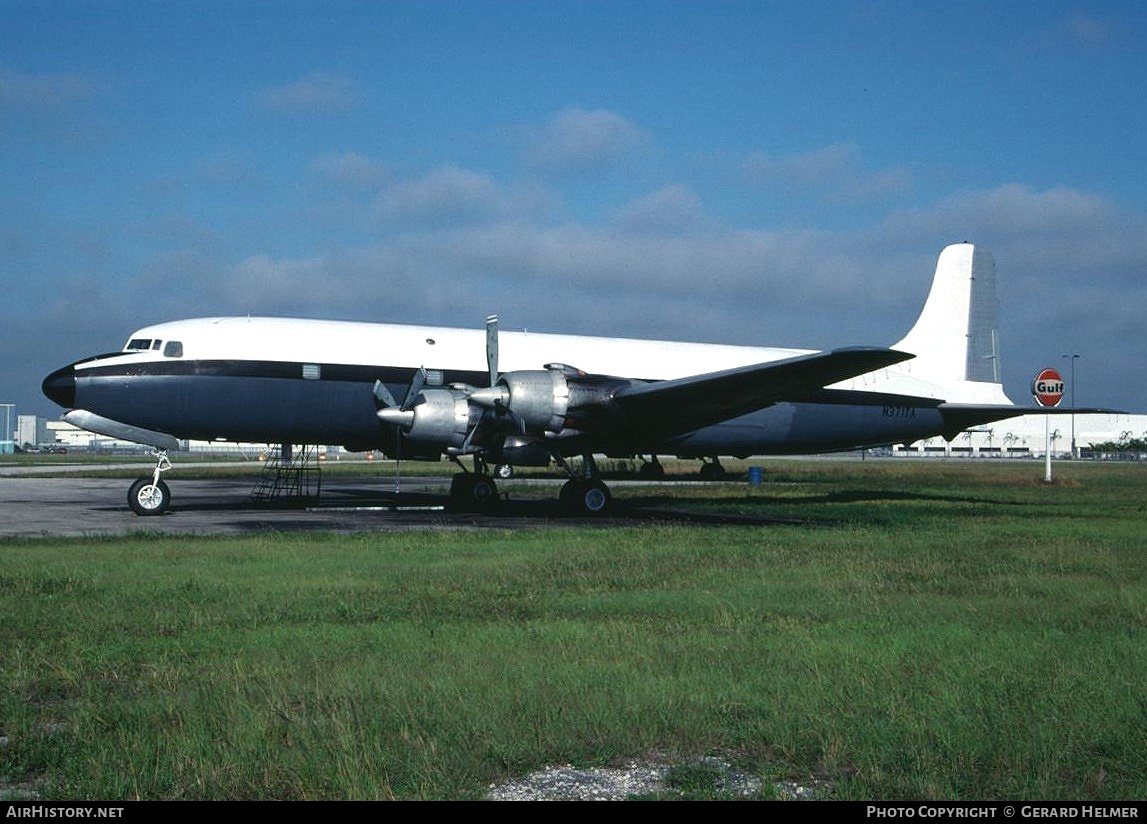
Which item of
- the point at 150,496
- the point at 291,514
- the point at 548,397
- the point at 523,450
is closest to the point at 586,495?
the point at 523,450

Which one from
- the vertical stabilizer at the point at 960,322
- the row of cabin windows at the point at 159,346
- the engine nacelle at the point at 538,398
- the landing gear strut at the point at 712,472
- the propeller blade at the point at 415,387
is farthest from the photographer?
the landing gear strut at the point at 712,472

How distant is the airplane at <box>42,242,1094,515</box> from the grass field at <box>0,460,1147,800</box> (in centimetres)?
→ 727

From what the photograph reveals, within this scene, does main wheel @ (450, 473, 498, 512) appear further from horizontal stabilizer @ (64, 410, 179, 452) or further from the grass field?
the grass field

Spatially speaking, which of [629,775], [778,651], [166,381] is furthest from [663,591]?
[166,381]

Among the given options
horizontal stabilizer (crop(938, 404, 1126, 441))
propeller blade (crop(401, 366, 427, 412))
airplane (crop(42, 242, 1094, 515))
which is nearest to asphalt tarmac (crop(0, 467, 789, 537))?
airplane (crop(42, 242, 1094, 515))

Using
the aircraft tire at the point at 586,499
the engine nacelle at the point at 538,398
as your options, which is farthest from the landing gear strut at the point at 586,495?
the engine nacelle at the point at 538,398

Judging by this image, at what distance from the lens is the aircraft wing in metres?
20.2

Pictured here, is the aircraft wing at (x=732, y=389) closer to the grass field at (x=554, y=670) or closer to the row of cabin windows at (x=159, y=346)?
the grass field at (x=554, y=670)

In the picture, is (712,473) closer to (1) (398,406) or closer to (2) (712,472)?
(2) (712,472)

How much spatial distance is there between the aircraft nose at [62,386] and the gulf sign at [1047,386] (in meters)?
32.6

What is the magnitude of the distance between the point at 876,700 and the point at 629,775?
80.5 inches

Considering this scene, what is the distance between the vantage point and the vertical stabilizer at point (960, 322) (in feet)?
101

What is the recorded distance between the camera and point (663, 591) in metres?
11.6

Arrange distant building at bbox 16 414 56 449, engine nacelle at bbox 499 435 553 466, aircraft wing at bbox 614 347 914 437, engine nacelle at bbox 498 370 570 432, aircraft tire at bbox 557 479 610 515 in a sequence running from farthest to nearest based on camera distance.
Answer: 1. distant building at bbox 16 414 56 449
2. aircraft tire at bbox 557 479 610 515
3. engine nacelle at bbox 499 435 553 466
4. engine nacelle at bbox 498 370 570 432
5. aircraft wing at bbox 614 347 914 437
